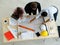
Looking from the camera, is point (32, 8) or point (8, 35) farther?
point (32, 8)

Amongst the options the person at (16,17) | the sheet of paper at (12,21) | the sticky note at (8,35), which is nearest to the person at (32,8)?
the person at (16,17)

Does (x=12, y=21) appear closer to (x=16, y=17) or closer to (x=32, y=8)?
(x=16, y=17)

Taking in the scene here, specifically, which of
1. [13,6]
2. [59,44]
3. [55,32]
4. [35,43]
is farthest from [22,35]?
[13,6]

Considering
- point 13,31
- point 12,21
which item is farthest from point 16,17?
point 13,31

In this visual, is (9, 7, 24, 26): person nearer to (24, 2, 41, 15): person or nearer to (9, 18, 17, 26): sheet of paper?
(9, 18, 17, 26): sheet of paper

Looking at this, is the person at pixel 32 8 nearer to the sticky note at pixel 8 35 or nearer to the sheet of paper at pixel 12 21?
the sheet of paper at pixel 12 21

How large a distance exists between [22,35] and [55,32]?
0.38m

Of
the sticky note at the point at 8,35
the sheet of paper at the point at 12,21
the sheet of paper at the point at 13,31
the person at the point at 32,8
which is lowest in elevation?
the sticky note at the point at 8,35

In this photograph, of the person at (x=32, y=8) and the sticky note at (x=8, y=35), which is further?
the person at (x=32, y=8)

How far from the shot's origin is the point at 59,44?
2.42m

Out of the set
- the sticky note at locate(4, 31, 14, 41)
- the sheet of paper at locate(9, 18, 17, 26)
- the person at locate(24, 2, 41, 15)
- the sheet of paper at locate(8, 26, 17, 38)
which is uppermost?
the person at locate(24, 2, 41, 15)

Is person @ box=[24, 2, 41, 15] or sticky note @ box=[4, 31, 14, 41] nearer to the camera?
sticky note @ box=[4, 31, 14, 41]

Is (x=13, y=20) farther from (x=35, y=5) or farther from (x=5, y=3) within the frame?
(x=5, y=3)

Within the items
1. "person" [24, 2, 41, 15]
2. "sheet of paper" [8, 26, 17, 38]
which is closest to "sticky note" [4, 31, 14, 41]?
"sheet of paper" [8, 26, 17, 38]
